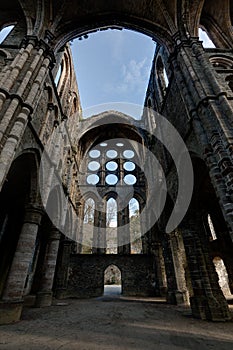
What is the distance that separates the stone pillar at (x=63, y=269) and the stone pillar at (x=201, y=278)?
9.63 m

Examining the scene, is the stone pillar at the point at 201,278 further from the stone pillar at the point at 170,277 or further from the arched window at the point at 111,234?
the arched window at the point at 111,234

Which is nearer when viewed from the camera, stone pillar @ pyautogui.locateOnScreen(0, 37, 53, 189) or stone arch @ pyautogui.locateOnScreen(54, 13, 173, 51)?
stone pillar @ pyautogui.locateOnScreen(0, 37, 53, 189)

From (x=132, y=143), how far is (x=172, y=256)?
599 inches

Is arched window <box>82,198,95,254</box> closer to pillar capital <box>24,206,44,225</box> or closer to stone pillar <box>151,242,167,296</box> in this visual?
stone pillar <box>151,242,167,296</box>

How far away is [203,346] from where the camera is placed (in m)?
3.77

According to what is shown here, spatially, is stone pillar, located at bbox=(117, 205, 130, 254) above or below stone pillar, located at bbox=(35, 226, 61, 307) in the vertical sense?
above

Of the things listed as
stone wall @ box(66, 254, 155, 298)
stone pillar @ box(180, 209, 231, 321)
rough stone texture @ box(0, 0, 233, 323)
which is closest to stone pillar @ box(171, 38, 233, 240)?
rough stone texture @ box(0, 0, 233, 323)

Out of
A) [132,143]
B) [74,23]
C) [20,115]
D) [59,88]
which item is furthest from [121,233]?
[74,23]

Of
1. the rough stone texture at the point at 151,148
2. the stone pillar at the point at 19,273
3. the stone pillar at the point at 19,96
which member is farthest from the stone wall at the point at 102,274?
the stone pillar at the point at 19,96

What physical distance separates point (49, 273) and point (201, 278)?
24.0ft

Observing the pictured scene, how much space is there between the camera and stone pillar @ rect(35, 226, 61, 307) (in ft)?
30.3

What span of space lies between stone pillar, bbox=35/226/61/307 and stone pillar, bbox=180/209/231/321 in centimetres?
663

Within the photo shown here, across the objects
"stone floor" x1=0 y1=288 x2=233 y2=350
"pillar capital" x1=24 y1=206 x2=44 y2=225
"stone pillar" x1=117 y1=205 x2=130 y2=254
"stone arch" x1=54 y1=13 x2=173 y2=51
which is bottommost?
→ "stone floor" x1=0 y1=288 x2=233 y2=350

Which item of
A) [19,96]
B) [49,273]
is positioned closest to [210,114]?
[19,96]
